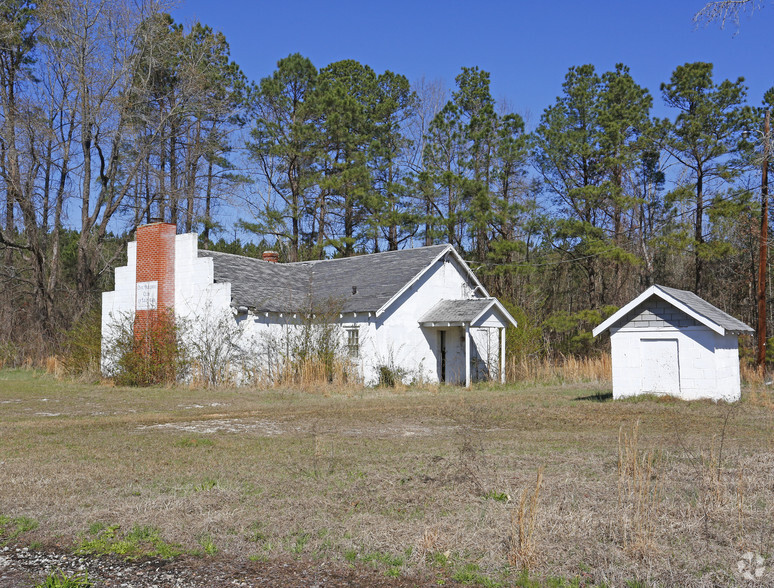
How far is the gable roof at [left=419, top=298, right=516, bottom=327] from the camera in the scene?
25.4 m

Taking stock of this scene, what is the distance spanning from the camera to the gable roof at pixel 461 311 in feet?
83.5

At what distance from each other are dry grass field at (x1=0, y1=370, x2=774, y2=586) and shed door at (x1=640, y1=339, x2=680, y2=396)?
393 cm

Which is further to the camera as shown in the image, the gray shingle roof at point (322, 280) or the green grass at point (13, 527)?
the gray shingle roof at point (322, 280)

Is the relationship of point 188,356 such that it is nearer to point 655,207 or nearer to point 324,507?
point 324,507

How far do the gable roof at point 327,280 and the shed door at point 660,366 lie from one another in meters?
9.07

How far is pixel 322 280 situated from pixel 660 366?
596 inches

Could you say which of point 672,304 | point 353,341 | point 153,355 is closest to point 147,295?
point 153,355

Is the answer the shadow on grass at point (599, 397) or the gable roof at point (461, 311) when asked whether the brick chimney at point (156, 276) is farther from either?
the shadow on grass at point (599, 397)

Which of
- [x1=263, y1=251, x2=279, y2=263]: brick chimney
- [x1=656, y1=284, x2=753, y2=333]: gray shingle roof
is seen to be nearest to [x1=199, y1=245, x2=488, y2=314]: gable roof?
[x1=263, y1=251, x2=279, y2=263]: brick chimney

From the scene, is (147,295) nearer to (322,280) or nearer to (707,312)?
(322,280)

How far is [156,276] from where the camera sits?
25.5 meters

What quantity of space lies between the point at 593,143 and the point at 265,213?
18.5 meters

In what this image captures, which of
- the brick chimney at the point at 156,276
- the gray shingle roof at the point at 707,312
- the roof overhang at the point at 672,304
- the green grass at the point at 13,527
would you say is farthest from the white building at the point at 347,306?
the green grass at the point at 13,527

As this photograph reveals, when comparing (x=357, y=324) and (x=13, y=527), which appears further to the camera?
(x=357, y=324)
